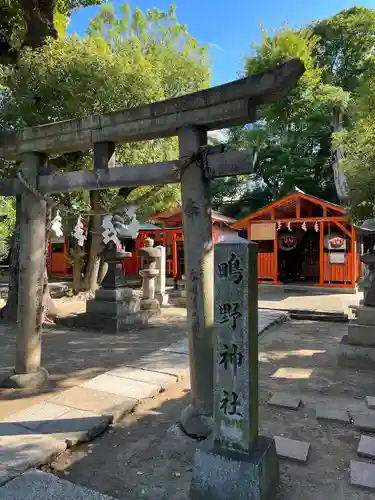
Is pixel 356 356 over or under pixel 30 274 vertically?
under

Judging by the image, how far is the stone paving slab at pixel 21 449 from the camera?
3.04 meters

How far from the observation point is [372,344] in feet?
20.4

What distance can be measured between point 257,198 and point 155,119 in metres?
22.7

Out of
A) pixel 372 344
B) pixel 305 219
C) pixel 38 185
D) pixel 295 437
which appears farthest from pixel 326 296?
pixel 38 185

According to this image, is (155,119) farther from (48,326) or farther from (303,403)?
(48,326)

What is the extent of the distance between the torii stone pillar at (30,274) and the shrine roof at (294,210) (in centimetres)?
1302

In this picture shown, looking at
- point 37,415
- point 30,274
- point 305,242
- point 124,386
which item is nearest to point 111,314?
point 124,386

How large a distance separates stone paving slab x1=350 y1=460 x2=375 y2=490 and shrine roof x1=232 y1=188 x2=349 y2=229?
13.7 metres

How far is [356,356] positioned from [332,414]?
2301 mm

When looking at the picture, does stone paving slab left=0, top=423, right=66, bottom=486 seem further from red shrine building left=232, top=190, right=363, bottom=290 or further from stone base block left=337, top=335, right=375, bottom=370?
red shrine building left=232, top=190, right=363, bottom=290

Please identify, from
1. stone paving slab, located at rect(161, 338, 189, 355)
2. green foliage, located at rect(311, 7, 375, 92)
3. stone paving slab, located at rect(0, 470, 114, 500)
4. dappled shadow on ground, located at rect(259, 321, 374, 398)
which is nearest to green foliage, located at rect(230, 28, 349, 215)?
green foliage, located at rect(311, 7, 375, 92)

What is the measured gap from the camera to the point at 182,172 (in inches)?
152

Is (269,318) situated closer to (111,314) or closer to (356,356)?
(356,356)

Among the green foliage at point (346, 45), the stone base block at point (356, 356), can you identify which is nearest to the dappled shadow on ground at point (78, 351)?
the stone base block at point (356, 356)
